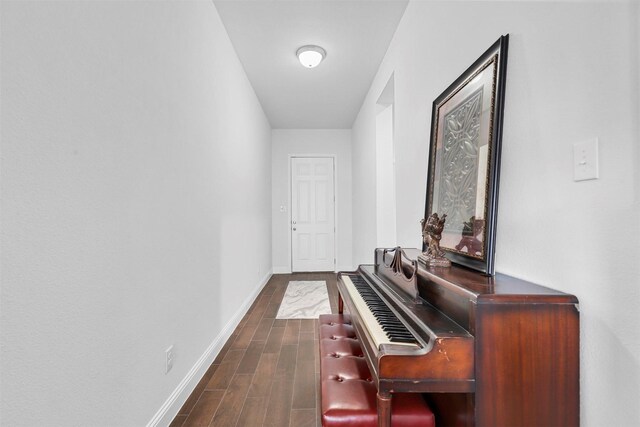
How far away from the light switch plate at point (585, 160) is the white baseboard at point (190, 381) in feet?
6.62

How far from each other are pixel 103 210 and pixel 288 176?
481 cm

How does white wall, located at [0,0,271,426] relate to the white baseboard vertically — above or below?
above

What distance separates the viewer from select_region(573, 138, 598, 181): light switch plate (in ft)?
2.85

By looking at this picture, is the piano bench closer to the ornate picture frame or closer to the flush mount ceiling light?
the ornate picture frame

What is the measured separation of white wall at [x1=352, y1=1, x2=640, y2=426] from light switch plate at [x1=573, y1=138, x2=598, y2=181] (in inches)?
0.7

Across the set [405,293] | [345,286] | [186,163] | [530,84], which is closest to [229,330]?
[345,286]

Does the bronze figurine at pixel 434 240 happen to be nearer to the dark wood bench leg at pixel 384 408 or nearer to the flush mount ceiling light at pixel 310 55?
the dark wood bench leg at pixel 384 408

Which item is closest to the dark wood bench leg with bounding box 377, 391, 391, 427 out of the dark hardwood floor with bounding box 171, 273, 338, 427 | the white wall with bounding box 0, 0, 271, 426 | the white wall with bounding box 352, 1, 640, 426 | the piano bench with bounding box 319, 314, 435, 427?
the piano bench with bounding box 319, 314, 435, 427

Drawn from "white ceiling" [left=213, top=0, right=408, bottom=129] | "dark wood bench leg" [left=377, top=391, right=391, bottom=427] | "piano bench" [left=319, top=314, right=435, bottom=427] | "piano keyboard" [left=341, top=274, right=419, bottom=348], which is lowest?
"piano bench" [left=319, top=314, right=435, bottom=427]

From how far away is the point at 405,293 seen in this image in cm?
144

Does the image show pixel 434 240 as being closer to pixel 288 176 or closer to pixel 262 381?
pixel 262 381

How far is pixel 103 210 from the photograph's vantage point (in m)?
1.15

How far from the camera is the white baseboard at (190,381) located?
1569 mm

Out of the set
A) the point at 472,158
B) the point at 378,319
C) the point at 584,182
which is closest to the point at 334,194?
the point at 472,158
